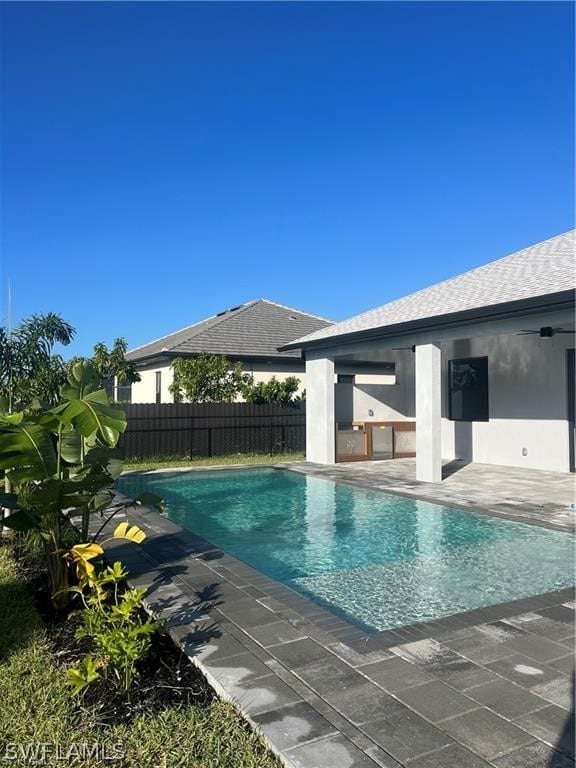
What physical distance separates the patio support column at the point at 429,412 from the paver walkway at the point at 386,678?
7504 mm

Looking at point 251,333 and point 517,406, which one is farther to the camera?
point 251,333

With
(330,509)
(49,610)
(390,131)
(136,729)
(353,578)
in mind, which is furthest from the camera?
(390,131)

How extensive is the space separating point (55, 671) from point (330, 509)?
→ 7.22 metres

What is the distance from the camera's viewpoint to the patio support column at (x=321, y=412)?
16891 mm

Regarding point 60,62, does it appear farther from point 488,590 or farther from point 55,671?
point 488,590

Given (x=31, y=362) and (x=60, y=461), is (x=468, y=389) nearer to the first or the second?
(x=31, y=362)

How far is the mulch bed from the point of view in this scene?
3.32 meters

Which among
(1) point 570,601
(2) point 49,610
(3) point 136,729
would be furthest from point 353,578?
(3) point 136,729

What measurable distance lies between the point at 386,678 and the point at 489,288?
11.0 meters

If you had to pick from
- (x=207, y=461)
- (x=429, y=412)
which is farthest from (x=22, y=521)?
(x=207, y=461)

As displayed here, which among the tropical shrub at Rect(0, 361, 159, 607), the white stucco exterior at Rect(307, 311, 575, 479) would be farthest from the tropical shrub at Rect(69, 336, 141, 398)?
the tropical shrub at Rect(0, 361, 159, 607)

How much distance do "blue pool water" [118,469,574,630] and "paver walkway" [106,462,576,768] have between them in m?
0.58

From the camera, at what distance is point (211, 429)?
758 inches

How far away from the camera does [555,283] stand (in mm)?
10633
